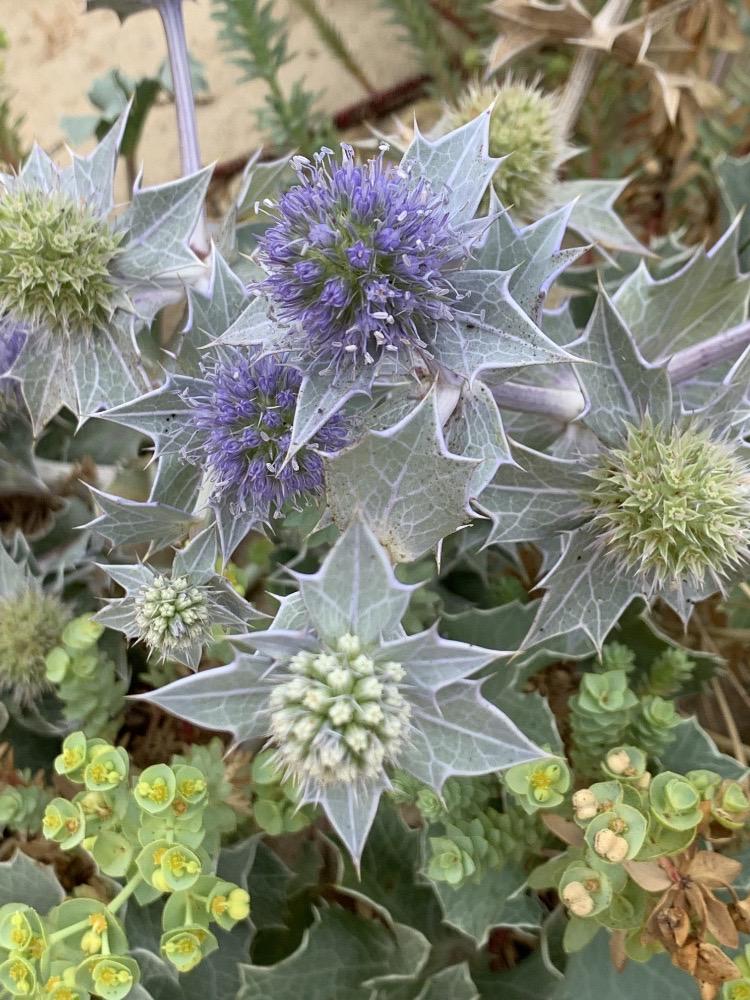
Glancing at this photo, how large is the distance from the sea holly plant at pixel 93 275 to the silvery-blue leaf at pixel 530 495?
1.72 ft

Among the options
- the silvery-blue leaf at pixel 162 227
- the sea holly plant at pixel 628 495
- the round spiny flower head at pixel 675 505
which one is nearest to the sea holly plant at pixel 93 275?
the silvery-blue leaf at pixel 162 227

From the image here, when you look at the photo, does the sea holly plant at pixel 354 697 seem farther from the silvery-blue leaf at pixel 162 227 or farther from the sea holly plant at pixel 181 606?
the silvery-blue leaf at pixel 162 227

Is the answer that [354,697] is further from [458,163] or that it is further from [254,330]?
[458,163]

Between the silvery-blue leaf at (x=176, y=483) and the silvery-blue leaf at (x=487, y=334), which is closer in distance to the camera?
the silvery-blue leaf at (x=487, y=334)

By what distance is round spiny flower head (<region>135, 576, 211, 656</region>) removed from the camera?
913mm

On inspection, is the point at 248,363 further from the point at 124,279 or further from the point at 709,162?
the point at 709,162

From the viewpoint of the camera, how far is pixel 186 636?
932 mm

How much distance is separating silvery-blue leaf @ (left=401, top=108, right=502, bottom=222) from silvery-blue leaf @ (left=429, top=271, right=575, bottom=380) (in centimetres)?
10

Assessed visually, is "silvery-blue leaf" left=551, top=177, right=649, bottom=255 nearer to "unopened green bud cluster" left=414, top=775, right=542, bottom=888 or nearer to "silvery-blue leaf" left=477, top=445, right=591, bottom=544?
"silvery-blue leaf" left=477, top=445, right=591, bottom=544

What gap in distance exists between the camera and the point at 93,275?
1080mm

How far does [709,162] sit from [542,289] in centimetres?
113

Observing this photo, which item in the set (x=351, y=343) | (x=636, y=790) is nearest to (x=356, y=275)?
(x=351, y=343)

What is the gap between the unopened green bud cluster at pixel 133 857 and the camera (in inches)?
34.8

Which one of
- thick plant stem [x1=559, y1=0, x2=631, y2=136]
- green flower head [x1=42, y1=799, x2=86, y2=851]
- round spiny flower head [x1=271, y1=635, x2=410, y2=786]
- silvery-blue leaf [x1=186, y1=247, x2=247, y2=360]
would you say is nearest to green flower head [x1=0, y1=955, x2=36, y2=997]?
green flower head [x1=42, y1=799, x2=86, y2=851]
